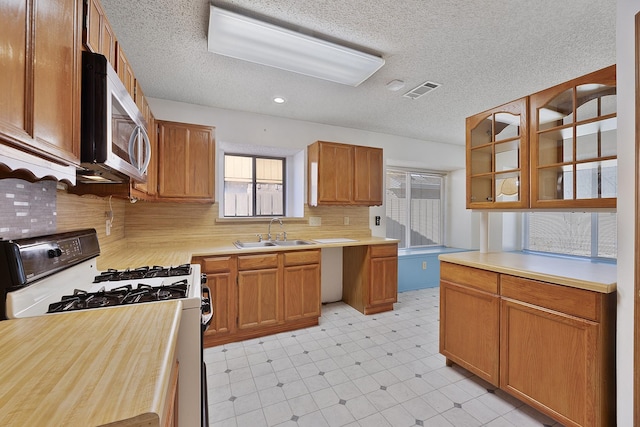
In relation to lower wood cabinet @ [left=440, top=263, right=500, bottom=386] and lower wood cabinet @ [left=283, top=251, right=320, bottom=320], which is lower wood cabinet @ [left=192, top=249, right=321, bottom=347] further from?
lower wood cabinet @ [left=440, top=263, right=500, bottom=386]

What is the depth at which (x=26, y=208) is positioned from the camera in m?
1.22

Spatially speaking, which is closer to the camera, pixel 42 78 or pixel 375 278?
pixel 42 78

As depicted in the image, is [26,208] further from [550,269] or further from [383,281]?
[383,281]

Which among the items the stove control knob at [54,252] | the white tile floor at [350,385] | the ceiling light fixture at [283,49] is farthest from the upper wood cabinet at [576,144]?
the stove control knob at [54,252]

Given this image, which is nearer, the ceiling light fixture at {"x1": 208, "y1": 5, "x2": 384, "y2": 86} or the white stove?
the white stove

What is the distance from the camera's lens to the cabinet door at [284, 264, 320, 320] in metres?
2.85

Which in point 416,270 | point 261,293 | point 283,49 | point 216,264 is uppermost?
point 283,49

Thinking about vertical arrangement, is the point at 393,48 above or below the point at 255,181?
above

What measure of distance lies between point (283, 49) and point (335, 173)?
168cm

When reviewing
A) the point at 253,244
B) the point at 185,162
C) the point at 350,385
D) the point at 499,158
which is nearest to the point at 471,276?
the point at 499,158

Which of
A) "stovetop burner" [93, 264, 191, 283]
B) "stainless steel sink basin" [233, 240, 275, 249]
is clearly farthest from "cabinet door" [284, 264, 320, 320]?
"stovetop burner" [93, 264, 191, 283]

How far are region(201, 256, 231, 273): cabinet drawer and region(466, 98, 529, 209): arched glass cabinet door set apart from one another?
224 centimetres

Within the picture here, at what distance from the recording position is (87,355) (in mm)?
724

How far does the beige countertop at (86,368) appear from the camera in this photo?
506mm
